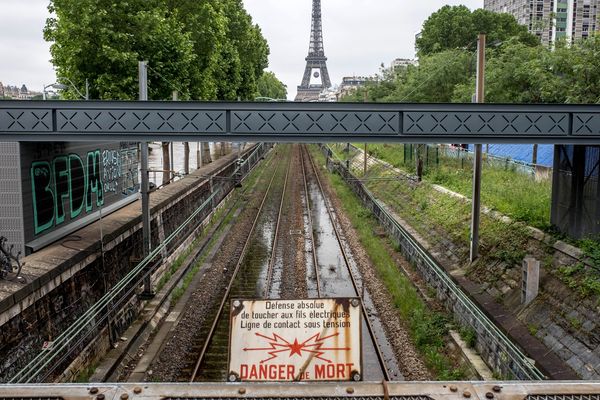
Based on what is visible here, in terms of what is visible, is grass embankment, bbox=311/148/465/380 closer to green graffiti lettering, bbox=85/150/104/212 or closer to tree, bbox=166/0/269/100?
green graffiti lettering, bbox=85/150/104/212

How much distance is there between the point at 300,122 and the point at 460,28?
156 feet

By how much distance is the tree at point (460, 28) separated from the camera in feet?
178

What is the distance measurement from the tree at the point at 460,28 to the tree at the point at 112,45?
37.0m

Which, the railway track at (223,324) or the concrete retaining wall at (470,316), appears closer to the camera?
the concrete retaining wall at (470,316)

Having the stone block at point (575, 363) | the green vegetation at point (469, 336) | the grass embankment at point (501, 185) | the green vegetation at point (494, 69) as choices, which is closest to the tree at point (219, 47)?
the green vegetation at point (494, 69)

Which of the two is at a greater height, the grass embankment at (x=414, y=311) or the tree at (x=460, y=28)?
the tree at (x=460, y=28)

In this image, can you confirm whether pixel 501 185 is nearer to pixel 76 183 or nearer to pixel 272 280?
pixel 272 280

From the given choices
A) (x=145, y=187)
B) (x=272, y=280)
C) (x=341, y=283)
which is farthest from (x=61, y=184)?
(x=341, y=283)

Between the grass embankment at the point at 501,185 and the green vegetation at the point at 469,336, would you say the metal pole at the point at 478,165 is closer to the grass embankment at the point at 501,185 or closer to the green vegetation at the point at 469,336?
the grass embankment at the point at 501,185

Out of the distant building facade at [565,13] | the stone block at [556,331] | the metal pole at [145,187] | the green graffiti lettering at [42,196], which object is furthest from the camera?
the distant building facade at [565,13]

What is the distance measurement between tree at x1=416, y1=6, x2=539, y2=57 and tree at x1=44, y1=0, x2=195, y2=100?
3704cm

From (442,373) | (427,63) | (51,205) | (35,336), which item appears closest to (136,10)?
(51,205)

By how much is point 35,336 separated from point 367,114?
7.23m

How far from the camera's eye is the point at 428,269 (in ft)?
54.3
